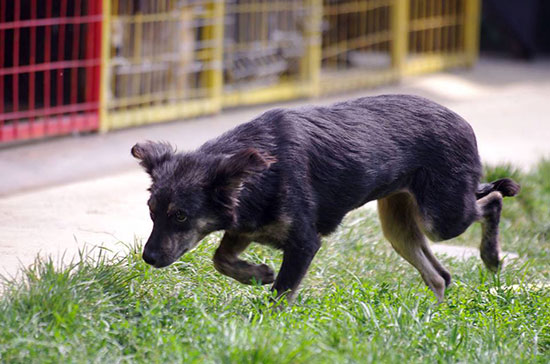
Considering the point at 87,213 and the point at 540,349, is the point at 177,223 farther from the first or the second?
the point at 87,213

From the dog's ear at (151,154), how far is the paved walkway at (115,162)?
87cm

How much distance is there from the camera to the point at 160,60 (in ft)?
32.1

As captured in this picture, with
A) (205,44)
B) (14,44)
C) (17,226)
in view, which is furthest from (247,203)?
(205,44)

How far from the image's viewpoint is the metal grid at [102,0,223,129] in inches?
371

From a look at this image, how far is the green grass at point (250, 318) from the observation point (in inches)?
155

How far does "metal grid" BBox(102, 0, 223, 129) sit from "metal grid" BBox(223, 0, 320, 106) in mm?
394

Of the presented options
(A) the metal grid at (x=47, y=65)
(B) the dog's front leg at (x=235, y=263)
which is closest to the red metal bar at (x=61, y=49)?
(A) the metal grid at (x=47, y=65)

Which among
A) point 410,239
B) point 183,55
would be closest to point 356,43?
point 183,55

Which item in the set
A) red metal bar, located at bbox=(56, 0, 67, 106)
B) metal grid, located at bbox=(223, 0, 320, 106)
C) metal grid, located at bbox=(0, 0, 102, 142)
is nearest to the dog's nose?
metal grid, located at bbox=(0, 0, 102, 142)

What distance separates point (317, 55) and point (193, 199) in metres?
7.38

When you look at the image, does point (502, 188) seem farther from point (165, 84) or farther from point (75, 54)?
point (165, 84)

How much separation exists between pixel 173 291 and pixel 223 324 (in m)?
0.63

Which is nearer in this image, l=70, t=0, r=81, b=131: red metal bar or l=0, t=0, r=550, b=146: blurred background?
l=0, t=0, r=550, b=146: blurred background

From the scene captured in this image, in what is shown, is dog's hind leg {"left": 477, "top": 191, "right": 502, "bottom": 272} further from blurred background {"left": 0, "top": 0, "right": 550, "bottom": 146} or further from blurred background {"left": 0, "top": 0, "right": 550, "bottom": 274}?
blurred background {"left": 0, "top": 0, "right": 550, "bottom": 146}
